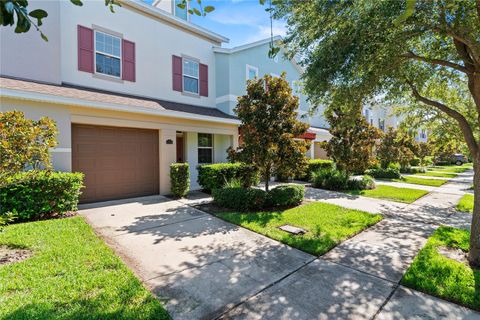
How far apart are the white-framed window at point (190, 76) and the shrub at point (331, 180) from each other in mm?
7937

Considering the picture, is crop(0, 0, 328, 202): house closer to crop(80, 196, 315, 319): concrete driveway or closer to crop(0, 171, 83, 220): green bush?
crop(0, 171, 83, 220): green bush

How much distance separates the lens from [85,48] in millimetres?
9250

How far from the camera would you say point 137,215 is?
7191 mm

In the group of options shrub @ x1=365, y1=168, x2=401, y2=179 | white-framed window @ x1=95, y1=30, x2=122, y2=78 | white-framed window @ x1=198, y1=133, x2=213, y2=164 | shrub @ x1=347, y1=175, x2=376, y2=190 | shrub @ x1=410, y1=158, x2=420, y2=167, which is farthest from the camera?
shrub @ x1=410, y1=158, x2=420, y2=167

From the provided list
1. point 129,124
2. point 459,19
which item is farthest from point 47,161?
point 459,19

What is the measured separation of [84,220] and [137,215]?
1.32m

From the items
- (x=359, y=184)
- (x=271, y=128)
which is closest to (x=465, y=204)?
(x=359, y=184)

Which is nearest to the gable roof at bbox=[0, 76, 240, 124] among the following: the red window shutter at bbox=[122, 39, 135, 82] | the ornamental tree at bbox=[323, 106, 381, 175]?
the red window shutter at bbox=[122, 39, 135, 82]

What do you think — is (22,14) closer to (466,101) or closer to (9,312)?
(9,312)

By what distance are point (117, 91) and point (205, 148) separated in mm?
4603

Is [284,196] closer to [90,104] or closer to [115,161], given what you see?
[115,161]

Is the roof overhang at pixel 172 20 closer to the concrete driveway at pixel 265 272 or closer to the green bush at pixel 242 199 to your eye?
the green bush at pixel 242 199

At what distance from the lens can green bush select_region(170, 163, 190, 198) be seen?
31.0 feet

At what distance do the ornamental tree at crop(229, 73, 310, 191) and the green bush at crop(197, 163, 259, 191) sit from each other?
2.04 meters
